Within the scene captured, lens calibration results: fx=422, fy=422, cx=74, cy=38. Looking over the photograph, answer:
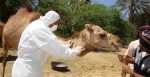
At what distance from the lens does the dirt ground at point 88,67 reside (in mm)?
13319

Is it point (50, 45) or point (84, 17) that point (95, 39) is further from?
point (84, 17)

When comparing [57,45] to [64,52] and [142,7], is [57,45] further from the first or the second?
[142,7]

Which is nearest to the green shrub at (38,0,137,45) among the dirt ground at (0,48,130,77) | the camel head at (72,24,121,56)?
the dirt ground at (0,48,130,77)

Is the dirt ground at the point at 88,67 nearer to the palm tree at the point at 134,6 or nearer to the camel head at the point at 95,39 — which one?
the camel head at the point at 95,39

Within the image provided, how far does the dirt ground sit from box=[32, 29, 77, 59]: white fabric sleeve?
267 inches

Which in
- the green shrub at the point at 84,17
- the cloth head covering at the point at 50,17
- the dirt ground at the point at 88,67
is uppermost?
the cloth head covering at the point at 50,17

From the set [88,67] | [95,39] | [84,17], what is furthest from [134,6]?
[95,39]

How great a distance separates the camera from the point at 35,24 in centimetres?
551

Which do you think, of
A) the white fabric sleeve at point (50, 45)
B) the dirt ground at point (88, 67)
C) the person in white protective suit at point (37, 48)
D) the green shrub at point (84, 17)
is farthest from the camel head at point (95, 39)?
the green shrub at point (84, 17)

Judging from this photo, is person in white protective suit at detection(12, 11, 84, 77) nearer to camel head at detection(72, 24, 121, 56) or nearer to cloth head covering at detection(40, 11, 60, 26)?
cloth head covering at detection(40, 11, 60, 26)

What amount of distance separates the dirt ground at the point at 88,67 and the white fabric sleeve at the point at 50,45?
677cm

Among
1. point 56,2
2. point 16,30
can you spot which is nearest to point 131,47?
point 16,30

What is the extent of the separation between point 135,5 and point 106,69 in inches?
1238

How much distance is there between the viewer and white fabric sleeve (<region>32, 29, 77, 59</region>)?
5.22 meters
